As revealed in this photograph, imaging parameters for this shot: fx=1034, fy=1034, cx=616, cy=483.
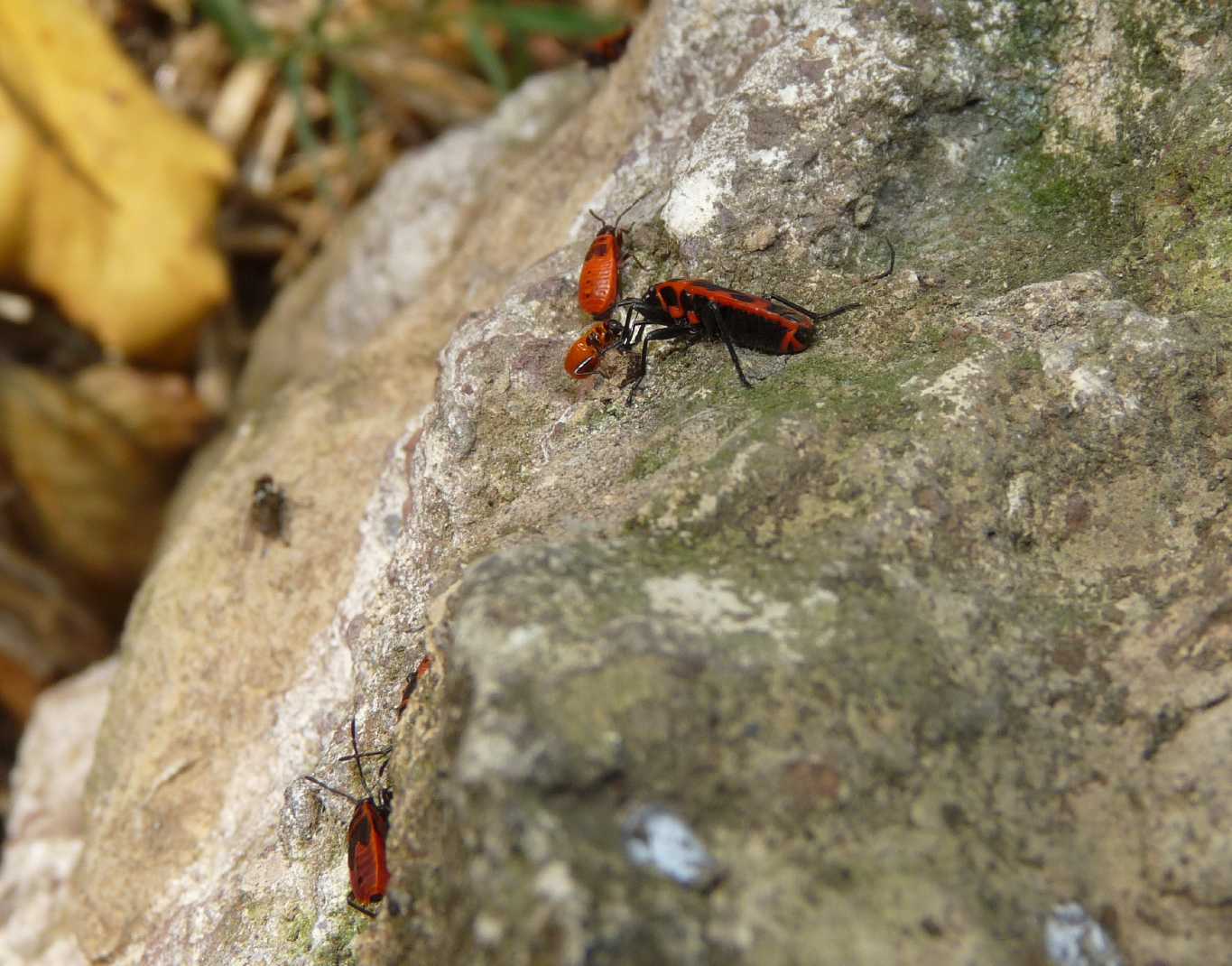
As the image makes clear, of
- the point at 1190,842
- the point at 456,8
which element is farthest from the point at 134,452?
the point at 1190,842

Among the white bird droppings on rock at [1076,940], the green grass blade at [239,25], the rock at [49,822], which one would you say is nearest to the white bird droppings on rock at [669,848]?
the white bird droppings on rock at [1076,940]

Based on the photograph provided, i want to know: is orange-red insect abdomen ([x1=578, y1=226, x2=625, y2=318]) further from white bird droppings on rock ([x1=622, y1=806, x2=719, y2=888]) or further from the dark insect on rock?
white bird droppings on rock ([x1=622, y1=806, x2=719, y2=888])

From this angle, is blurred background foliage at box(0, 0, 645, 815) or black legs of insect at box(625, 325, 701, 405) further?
blurred background foliage at box(0, 0, 645, 815)

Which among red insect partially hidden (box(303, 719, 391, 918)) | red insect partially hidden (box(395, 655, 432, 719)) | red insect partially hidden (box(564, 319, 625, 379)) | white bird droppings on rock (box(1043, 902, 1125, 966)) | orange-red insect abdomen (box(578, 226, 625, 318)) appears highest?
orange-red insect abdomen (box(578, 226, 625, 318))

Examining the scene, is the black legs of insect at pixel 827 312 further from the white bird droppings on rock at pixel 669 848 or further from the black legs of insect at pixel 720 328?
the white bird droppings on rock at pixel 669 848

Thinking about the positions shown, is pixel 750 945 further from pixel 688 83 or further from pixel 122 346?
pixel 122 346

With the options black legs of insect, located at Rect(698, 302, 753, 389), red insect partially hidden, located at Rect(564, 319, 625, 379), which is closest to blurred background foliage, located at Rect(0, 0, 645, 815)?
red insect partially hidden, located at Rect(564, 319, 625, 379)
